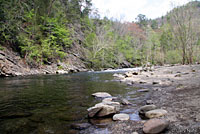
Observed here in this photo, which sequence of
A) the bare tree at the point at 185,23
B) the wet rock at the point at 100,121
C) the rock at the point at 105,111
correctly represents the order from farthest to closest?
Result: the bare tree at the point at 185,23 < the rock at the point at 105,111 < the wet rock at the point at 100,121

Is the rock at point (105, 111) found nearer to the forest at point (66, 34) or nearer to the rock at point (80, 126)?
the rock at point (80, 126)

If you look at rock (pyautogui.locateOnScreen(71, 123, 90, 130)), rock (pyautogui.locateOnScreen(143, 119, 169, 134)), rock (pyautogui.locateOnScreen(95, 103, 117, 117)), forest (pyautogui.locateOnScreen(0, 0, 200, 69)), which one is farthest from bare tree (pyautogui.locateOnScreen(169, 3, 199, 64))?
rock (pyautogui.locateOnScreen(71, 123, 90, 130))

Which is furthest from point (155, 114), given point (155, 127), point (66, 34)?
point (66, 34)

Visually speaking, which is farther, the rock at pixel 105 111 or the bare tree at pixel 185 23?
the bare tree at pixel 185 23

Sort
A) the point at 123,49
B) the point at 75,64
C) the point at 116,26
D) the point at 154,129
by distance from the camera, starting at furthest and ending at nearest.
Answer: the point at 116,26
the point at 123,49
the point at 75,64
the point at 154,129

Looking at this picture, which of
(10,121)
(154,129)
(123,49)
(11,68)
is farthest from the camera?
(123,49)

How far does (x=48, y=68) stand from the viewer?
17.1 meters

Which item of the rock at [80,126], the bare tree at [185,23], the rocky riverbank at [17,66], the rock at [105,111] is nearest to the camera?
the rock at [80,126]

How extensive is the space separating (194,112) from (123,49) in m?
36.6

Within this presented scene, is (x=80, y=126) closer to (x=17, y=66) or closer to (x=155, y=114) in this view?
(x=155, y=114)

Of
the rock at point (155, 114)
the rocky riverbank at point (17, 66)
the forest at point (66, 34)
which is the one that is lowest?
the rock at point (155, 114)

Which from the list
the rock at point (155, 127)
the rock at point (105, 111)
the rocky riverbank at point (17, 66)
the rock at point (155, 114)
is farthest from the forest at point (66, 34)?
the rock at point (155, 127)

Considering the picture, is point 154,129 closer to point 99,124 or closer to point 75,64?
point 99,124

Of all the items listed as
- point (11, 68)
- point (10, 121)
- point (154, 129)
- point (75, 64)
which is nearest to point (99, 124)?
point (154, 129)
